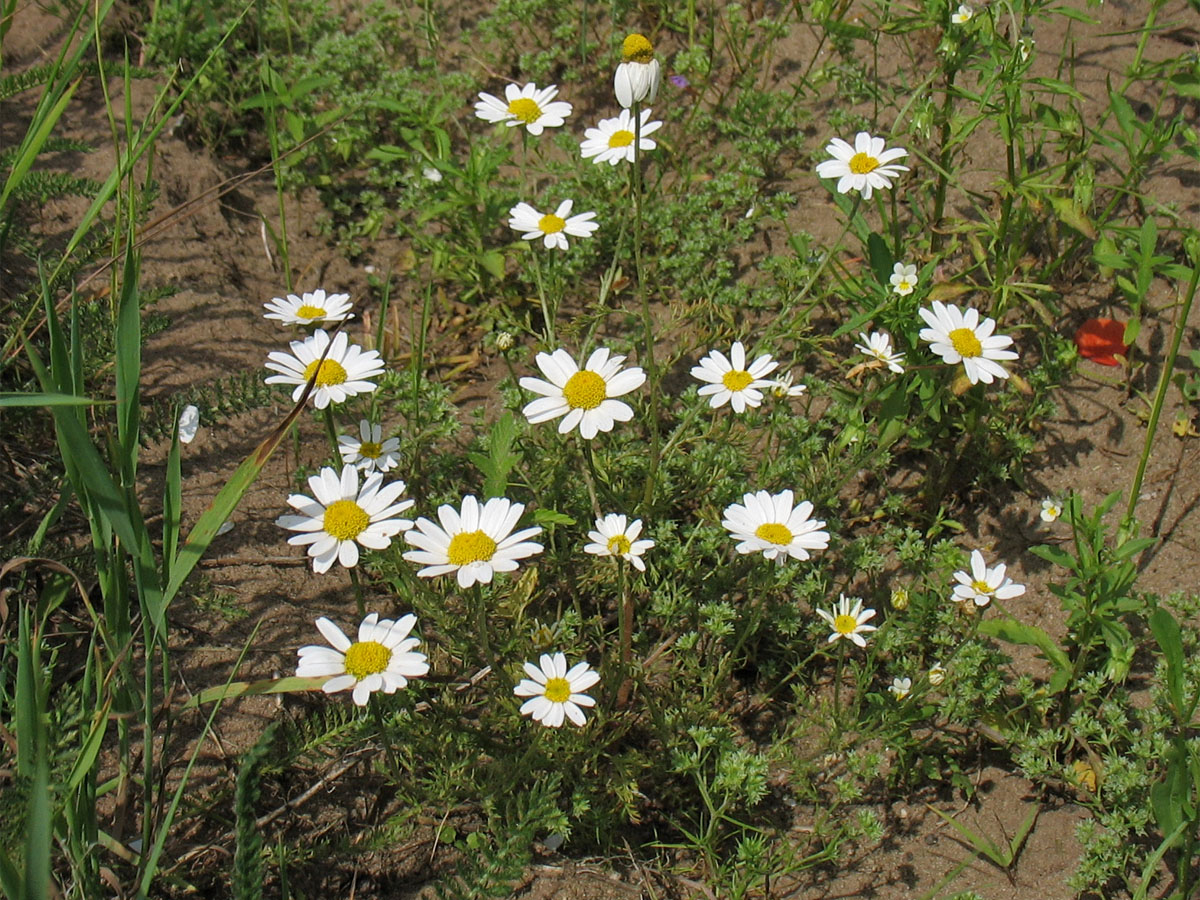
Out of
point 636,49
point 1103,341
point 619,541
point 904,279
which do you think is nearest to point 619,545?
point 619,541

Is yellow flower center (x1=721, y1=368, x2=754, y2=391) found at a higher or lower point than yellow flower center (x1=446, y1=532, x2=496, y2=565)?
higher

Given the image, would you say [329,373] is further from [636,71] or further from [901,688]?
[901,688]

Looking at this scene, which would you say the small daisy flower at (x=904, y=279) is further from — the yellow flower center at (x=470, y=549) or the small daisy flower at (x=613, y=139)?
the yellow flower center at (x=470, y=549)

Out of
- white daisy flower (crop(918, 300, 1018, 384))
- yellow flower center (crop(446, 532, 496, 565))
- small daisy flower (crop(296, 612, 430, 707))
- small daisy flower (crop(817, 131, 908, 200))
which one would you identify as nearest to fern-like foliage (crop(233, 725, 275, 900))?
small daisy flower (crop(296, 612, 430, 707))

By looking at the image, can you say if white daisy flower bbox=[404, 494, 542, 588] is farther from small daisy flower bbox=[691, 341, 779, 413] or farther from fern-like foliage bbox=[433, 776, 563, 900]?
small daisy flower bbox=[691, 341, 779, 413]

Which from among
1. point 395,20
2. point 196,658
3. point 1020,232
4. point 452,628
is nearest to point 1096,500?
point 1020,232

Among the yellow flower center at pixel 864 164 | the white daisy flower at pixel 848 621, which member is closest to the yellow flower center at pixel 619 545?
the white daisy flower at pixel 848 621

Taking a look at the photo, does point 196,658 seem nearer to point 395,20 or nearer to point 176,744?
point 176,744
